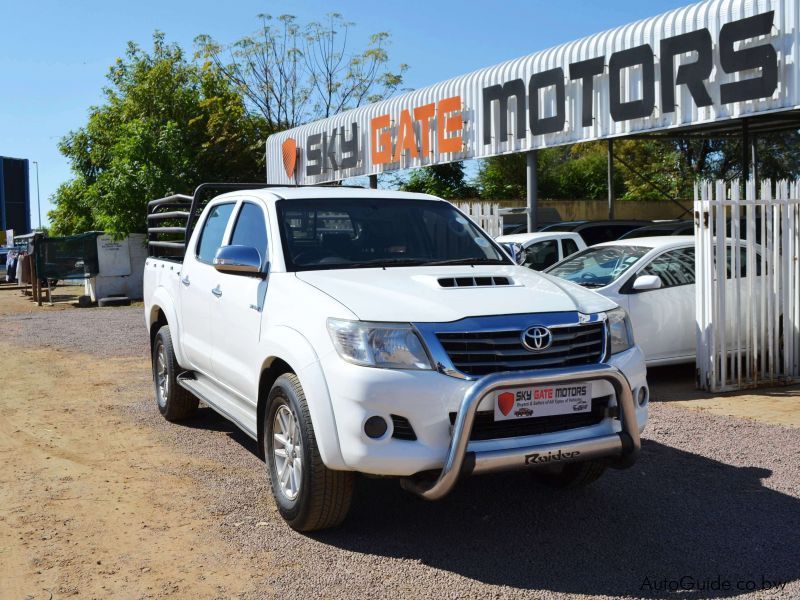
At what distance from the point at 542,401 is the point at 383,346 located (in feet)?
2.71

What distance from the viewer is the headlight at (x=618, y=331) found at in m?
4.70

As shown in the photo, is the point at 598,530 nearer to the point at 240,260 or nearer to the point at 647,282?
the point at 240,260

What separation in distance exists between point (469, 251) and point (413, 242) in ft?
1.26

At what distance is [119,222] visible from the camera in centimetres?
2378

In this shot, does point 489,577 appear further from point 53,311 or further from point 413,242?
point 53,311

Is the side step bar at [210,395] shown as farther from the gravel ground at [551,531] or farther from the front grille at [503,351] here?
the front grille at [503,351]

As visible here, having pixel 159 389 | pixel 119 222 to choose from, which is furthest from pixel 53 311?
pixel 159 389

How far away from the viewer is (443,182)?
3444 centimetres

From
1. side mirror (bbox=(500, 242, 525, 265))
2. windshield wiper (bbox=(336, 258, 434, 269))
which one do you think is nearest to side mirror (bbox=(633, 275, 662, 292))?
side mirror (bbox=(500, 242, 525, 265))

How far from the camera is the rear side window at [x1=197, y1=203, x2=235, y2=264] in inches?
255

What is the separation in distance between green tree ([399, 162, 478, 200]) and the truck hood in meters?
28.5

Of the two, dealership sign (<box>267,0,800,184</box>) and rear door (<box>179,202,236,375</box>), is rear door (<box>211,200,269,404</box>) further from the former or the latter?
dealership sign (<box>267,0,800,184</box>)

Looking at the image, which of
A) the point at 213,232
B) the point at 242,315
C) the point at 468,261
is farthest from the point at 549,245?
the point at 242,315

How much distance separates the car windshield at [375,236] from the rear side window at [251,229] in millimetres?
185
